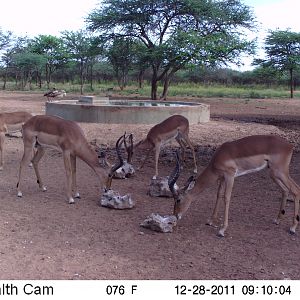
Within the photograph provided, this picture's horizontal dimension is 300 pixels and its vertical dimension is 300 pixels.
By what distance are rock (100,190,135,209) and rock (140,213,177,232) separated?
83 centimetres

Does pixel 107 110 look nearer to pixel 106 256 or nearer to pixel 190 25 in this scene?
pixel 106 256

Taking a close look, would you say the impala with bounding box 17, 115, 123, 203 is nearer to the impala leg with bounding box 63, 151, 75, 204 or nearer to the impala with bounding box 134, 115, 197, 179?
the impala leg with bounding box 63, 151, 75, 204

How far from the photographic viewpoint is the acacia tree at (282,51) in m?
36.9

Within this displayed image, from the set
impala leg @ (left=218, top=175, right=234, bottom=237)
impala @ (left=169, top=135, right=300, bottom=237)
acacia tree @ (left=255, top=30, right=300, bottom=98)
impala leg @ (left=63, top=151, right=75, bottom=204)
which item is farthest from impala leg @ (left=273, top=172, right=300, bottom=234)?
acacia tree @ (left=255, top=30, right=300, bottom=98)

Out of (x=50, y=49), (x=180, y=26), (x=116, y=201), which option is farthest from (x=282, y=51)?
(x=116, y=201)

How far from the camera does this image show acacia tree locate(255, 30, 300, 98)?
36884 mm

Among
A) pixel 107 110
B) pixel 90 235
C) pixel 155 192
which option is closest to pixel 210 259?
pixel 90 235

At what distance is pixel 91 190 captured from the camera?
7125 mm

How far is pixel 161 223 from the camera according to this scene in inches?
204

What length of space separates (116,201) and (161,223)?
1.08 metres

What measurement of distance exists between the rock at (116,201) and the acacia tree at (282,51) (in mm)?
32828

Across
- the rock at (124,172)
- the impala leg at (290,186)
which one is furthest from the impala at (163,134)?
the impala leg at (290,186)

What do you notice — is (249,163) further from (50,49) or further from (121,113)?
(50,49)

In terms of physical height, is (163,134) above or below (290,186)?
above
